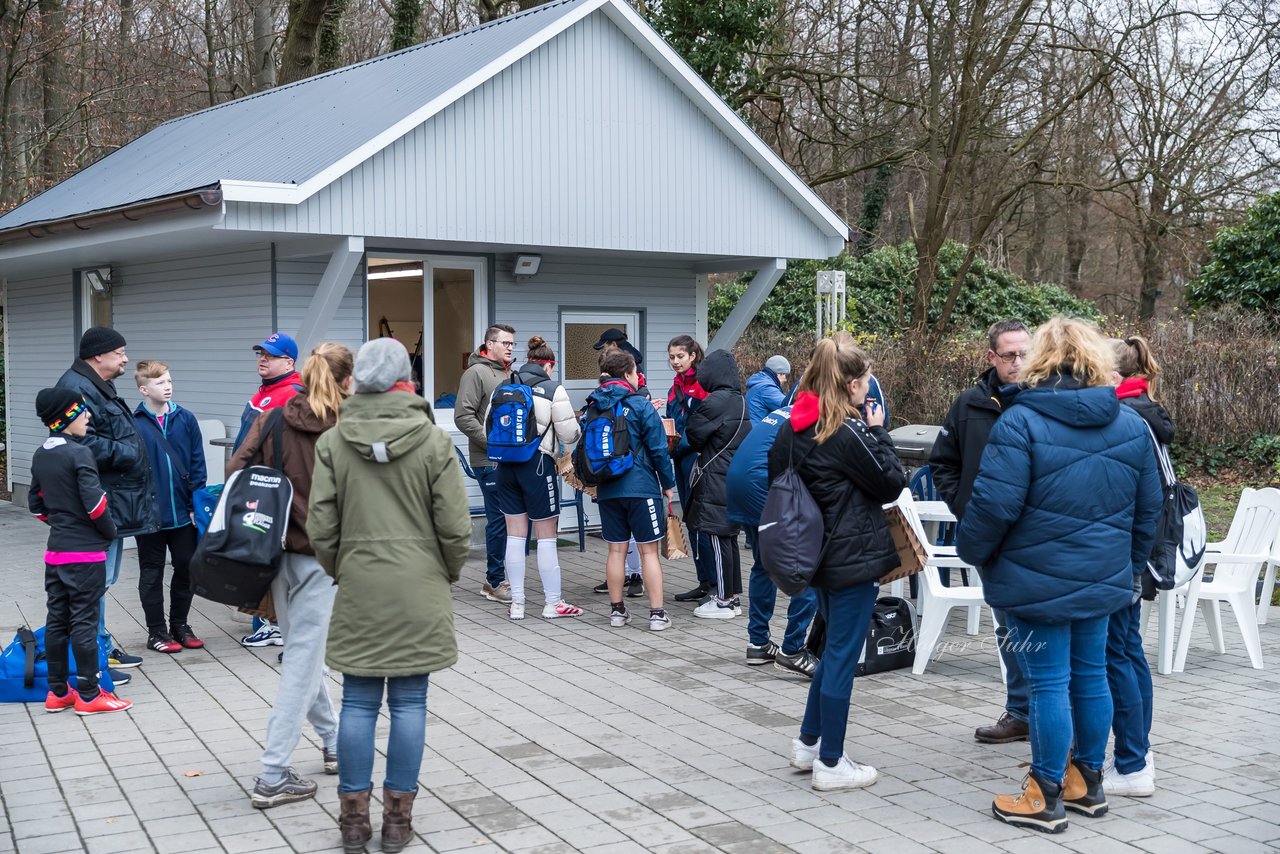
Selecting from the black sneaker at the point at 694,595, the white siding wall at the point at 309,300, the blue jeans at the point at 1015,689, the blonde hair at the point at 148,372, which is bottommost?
the black sneaker at the point at 694,595

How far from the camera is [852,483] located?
16.8 ft

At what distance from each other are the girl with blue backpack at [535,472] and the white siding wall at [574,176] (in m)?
2.23

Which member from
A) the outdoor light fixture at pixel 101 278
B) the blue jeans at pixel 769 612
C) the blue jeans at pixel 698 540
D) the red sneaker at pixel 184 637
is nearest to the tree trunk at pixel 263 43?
the outdoor light fixture at pixel 101 278

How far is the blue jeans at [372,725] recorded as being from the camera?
4496 millimetres

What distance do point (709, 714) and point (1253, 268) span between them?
1636cm

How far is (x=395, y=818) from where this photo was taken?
4.58 metres

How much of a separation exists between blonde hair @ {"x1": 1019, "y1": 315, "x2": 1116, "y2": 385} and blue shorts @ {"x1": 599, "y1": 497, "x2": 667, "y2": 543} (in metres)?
3.73

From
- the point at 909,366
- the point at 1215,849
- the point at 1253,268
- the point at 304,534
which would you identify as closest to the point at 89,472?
the point at 304,534

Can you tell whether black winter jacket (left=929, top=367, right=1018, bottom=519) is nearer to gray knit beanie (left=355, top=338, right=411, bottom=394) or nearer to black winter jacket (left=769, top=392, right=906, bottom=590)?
black winter jacket (left=769, top=392, right=906, bottom=590)

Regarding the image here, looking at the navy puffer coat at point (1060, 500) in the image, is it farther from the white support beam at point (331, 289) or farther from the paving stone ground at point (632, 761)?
the white support beam at point (331, 289)

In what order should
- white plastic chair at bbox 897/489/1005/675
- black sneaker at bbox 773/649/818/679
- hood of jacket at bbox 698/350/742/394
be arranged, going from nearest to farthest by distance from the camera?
1. white plastic chair at bbox 897/489/1005/675
2. black sneaker at bbox 773/649/818/679
3. hood of jacket at bbox 698/350/742/394

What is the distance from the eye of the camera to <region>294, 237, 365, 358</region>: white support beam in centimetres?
979

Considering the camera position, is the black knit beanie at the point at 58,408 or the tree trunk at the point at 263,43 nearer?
the black knit beanie at the point at 58,408

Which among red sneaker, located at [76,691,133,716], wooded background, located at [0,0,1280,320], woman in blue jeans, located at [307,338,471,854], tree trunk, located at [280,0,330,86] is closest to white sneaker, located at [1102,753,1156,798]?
woman in blue jeans, located at [307,338,471,854]
